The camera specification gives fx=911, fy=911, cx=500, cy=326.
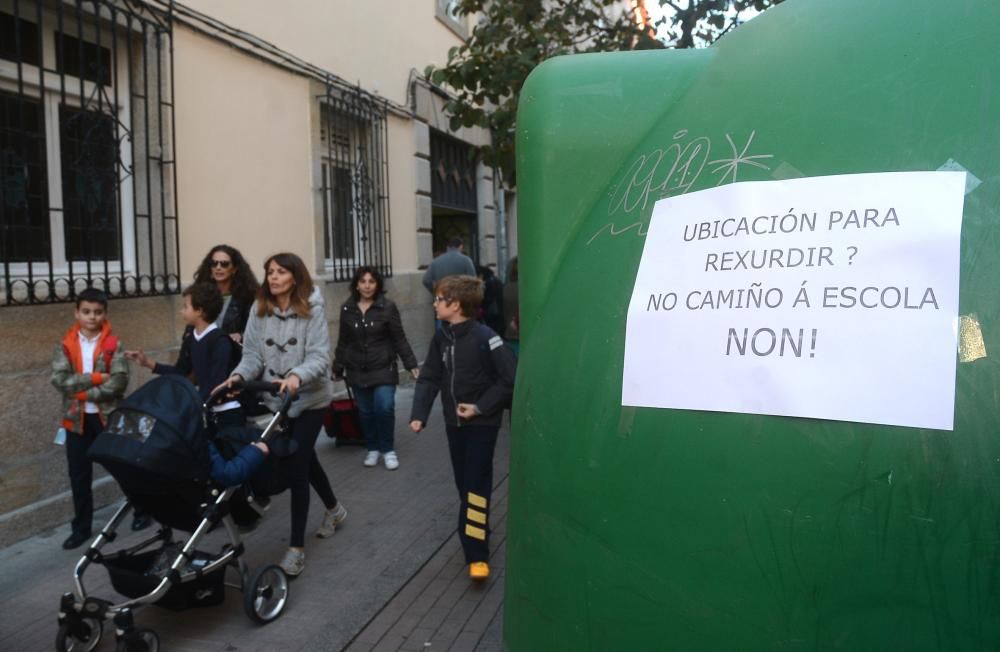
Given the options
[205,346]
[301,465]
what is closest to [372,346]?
[205,346]

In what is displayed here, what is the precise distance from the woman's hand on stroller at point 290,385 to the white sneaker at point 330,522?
4.07ft

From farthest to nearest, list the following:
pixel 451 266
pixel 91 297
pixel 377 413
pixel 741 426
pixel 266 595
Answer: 1. pixel 451 266
2. pixel 377 413
3. pixel 91 297
4. pixel 266 595
5. pixel 741 426

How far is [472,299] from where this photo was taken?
4531 mm

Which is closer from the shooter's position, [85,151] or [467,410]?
[467,410]

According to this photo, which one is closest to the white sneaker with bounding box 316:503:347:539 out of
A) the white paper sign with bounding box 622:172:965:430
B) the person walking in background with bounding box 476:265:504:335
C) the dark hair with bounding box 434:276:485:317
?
the dark hair with bounding box 434:276:485:317

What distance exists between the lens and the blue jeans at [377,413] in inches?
269

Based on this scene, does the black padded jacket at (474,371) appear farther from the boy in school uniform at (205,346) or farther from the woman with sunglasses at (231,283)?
the woman with sunglasses at (231,283)

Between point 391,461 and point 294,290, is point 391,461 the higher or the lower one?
the lower one

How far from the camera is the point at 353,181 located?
31.9 feet

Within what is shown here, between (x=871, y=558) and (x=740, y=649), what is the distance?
0.75 feet

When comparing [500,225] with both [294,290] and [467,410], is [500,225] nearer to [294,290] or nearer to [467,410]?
[294,290]

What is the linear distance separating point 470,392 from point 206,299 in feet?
4.97

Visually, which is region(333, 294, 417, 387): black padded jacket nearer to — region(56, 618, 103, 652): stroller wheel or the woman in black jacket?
the woman in black jacket

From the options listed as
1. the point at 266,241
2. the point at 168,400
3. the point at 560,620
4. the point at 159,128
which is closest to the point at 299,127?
the point at 266,241
